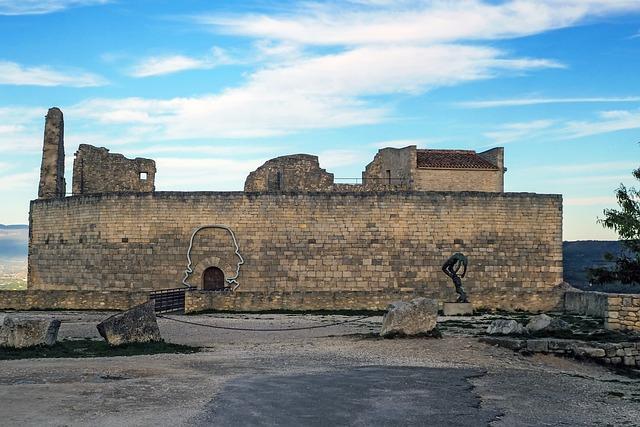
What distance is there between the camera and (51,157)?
107ft

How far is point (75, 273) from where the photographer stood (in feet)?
93.2

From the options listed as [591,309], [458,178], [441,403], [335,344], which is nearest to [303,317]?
[335,344]

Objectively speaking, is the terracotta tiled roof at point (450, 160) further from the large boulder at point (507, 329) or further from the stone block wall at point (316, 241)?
the large boulder at point (507, 329)

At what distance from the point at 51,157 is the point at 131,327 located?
809 inches

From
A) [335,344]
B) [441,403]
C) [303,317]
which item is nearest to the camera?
[441,403]

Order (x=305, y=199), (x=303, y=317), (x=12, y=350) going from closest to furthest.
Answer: (x=12, y=350) → (x=303, y=317) → (x=305, y=199)

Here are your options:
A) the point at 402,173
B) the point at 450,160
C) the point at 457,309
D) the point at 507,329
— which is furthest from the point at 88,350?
the point at 450,160

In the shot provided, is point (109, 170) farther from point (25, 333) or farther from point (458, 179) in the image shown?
point (25, 333)

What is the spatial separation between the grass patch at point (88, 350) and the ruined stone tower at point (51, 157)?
19.4 metres

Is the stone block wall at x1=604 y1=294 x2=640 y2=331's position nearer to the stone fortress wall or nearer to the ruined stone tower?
the stone fortress wall

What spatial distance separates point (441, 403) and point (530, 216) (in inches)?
790

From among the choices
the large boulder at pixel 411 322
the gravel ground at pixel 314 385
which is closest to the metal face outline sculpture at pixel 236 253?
the gravel ground at pixel 314 385

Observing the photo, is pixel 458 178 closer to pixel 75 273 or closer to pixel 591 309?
pixel 591 309

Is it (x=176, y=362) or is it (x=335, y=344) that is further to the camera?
(x=335, y=344)
